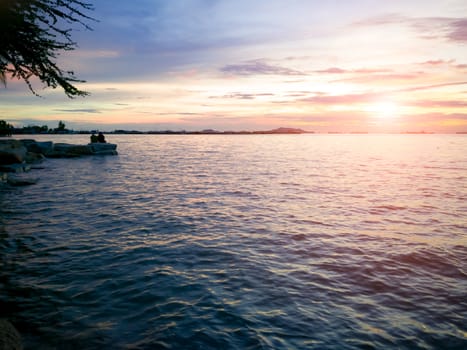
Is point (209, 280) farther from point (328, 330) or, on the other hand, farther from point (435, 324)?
point (435, 324)

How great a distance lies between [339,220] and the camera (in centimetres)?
1556

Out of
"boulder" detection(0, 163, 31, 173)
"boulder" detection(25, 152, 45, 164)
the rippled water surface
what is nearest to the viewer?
the rippled water surface

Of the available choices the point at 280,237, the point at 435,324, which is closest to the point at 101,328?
the point at 435,324

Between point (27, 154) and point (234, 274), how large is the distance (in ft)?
145

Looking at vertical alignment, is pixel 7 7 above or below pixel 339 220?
above

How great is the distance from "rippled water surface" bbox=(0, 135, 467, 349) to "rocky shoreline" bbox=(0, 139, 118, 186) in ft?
35.6

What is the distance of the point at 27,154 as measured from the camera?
43.5m

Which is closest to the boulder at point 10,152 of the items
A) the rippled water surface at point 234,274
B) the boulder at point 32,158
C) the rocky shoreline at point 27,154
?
the rocky shoreline at point 27,154

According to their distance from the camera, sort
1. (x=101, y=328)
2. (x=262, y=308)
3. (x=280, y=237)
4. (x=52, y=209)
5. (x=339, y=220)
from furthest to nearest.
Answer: (x=52, y=209), (x=339, y=220), (x=280, y=237), (x=262, y=308), (x=101, y=328)

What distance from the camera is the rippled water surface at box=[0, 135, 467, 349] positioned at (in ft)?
21.2

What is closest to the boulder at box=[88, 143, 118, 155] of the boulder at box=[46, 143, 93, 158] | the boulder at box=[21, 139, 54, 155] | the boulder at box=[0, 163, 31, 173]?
the boulder at box=[46, 143, 93, 158]

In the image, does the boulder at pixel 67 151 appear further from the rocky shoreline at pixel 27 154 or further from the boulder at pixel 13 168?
the boulder at pixel 13 168

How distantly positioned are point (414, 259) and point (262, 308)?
19.9 feet

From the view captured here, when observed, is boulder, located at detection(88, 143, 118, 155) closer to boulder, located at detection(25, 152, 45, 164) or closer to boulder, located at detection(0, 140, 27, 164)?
boulder, located at detection(25, 152, 45, 164)
